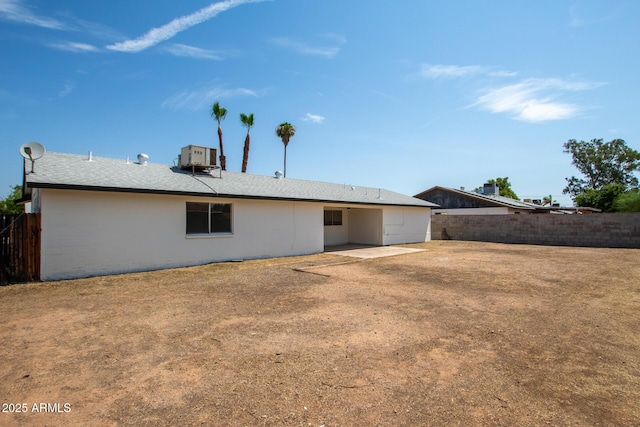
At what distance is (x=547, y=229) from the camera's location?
64.1 feet

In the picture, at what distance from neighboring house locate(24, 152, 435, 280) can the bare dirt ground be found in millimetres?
1657

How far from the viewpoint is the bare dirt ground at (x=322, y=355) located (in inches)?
110

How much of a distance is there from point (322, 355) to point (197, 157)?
36.8ft

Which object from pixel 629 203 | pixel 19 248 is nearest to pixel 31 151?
pixel 19 248

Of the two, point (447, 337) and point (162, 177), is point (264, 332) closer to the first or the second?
point (447, 337)

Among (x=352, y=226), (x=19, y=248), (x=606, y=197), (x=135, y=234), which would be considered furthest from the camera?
(x=606, y=197)

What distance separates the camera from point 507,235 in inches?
824

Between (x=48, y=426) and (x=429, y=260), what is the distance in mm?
11954

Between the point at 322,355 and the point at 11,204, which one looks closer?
the point at 322,355

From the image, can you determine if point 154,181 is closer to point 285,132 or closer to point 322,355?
point 322,355

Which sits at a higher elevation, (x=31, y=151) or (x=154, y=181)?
(x=31, y=151)

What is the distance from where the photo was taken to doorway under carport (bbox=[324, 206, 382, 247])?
61.6 feet

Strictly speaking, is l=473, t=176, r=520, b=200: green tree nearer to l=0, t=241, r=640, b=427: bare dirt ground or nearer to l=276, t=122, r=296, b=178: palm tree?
l=276, t=122, r=296, b=178: palm tree

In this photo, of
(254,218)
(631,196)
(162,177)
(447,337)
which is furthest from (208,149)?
(631,196)
